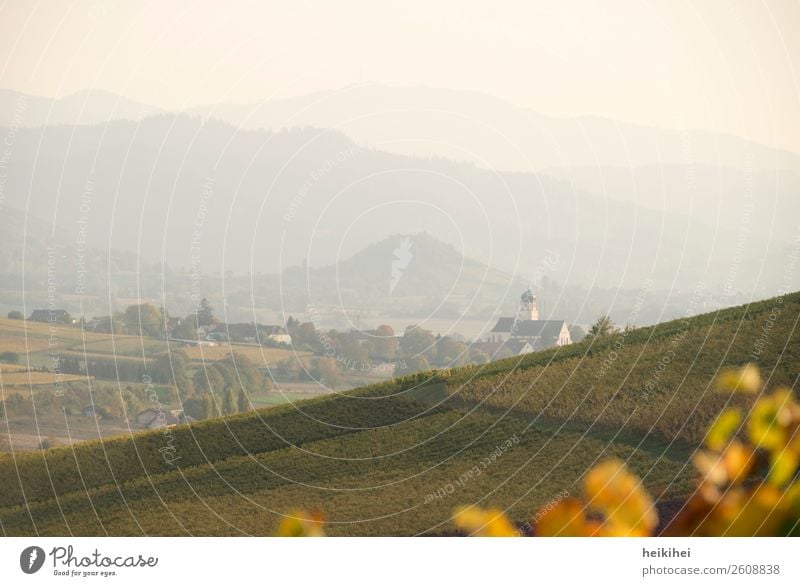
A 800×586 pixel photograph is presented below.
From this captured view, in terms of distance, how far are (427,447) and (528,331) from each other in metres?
10.4

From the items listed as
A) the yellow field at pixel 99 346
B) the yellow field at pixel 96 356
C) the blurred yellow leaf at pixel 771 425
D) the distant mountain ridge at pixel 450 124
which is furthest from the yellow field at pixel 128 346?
the blurred yellow leaf at pixel 771 425

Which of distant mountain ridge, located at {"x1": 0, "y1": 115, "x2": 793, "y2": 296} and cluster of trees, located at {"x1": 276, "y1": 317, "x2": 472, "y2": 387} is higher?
distant mountain ridge, located at {"x1": 0, "y1": 115, "x2": 793, "y2": 296}

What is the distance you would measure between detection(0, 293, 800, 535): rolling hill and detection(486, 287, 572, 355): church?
18.0 feet

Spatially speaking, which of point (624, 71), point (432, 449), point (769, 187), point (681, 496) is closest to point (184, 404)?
point (432, 449)

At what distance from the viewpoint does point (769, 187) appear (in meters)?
26.2

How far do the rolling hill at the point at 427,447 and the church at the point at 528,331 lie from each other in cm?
550

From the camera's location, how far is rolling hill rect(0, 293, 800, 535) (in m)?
11.8

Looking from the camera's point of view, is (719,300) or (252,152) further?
(252,152)

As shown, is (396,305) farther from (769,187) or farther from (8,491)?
(8,491)

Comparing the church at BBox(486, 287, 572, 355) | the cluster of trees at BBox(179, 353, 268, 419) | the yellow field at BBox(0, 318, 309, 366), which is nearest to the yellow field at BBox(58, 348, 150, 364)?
the yellow field at BBox(0, 318, 309, 366)

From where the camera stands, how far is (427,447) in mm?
13383

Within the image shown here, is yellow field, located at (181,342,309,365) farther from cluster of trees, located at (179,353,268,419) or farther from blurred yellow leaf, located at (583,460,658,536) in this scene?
blurred yellow leaf, located at (583,460,658,536)
